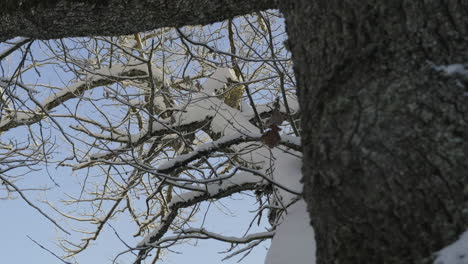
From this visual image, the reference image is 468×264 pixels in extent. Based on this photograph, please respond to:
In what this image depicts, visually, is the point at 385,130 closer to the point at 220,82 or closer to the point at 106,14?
the point at 106,14

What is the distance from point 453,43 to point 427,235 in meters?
0.45

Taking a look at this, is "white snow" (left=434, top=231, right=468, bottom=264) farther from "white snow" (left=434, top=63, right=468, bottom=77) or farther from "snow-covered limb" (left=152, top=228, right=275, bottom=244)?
"snow-covered limb" (left=152, top=228, right=275, bottom=244)

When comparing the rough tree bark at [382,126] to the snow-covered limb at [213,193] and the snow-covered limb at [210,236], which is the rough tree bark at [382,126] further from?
the snow-covered limb at [213,193]

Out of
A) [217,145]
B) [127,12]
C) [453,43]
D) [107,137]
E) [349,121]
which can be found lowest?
[349,121]

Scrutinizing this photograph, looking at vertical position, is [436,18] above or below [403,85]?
above

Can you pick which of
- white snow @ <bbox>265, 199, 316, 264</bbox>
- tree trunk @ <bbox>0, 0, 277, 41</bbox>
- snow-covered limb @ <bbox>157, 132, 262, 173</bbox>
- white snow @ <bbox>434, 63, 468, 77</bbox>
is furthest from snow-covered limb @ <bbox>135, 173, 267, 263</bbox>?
white snow @ <bbox>434, 63, 468, 77</bbox>

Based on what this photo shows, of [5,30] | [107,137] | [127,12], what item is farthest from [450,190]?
[107,137]

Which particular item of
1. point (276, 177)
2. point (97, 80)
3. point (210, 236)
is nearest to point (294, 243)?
point (210, 236)

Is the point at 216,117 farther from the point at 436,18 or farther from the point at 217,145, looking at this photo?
the point at 436,18

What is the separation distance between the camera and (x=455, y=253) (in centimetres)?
90

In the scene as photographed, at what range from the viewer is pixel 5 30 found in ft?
8.18

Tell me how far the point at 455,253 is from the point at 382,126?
0.30 meters

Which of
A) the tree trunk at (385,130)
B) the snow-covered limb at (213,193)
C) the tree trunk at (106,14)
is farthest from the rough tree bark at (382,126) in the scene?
the snow-covered limb at (213,193)

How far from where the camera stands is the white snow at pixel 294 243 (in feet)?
7.55
